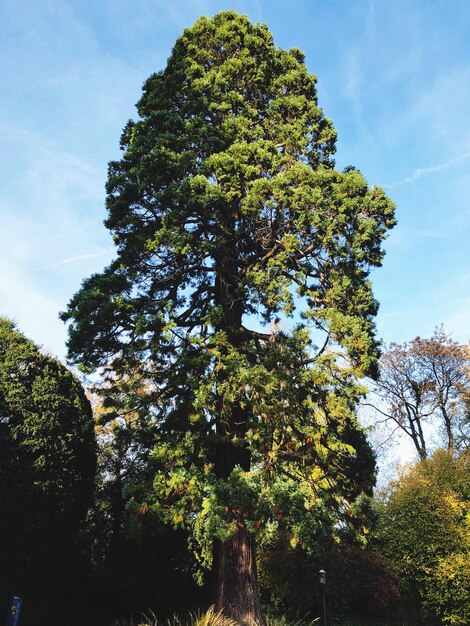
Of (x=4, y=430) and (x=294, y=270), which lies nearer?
(x=4, y=430)

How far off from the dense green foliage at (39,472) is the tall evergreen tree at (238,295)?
4.11 ft

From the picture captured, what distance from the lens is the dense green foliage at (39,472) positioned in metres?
7.19

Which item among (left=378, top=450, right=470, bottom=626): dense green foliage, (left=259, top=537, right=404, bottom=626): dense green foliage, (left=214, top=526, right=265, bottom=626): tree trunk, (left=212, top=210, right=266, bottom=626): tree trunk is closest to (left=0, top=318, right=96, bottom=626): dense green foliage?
(left=212, top=210, right=266, bottom=626): tree trunk

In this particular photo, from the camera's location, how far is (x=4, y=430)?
24.7 feet

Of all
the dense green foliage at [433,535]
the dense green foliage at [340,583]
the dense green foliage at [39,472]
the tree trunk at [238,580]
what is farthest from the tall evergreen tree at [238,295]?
the dense green foliage at [433,535]

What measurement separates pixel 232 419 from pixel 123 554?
4.98 metres

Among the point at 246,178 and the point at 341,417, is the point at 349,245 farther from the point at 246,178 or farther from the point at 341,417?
the point at 341,417

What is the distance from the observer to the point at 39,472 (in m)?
7.54

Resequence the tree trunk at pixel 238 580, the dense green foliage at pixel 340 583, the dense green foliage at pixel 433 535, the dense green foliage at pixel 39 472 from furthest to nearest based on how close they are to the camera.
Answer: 1. the dense green foliage at pixel 340 583
2. the dense green foliage at pixel 433 535
3. the tree trunk at pixel 238 580
4. the dense green foliage at pixel 39 472

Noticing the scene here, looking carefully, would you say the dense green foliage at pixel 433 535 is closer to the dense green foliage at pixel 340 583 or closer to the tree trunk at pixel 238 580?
the dense green foliage at pixel 340 583

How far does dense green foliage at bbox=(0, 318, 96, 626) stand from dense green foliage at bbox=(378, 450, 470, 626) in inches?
480

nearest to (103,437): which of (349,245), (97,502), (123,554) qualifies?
(97,502)

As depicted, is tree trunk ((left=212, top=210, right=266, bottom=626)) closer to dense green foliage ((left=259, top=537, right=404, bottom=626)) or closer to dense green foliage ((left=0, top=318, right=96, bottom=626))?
dense green foliage ((left=0, top=318, right=96, bottom=626))

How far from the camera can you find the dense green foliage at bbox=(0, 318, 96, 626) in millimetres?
7188
